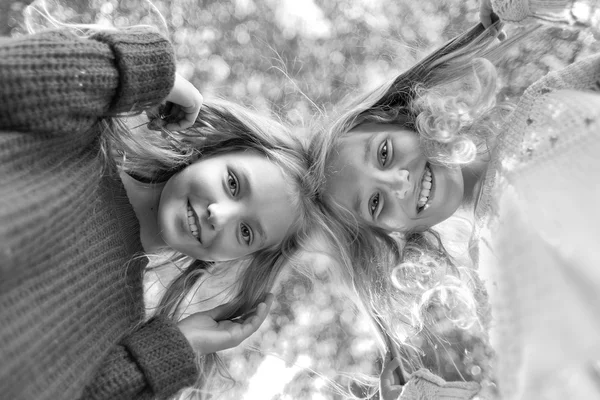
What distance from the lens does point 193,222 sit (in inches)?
57.2

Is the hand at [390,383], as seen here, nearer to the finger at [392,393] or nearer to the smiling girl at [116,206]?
the finger at [392,393]

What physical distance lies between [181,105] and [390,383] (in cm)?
98

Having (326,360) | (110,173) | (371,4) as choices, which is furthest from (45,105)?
(326,360)

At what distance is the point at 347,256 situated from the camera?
184cm

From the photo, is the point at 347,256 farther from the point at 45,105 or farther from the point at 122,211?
the point at 45,105

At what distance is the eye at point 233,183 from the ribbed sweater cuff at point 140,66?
29 centimetres

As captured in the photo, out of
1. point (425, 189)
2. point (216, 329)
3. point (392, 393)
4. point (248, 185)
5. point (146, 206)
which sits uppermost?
point (146, 206)

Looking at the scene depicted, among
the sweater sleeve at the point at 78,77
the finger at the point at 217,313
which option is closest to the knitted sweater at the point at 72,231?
the sweater sleeve at the point at 78,77

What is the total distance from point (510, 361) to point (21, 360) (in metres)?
0.84

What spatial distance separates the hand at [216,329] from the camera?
1428mm

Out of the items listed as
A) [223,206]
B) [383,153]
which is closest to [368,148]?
[383,153]

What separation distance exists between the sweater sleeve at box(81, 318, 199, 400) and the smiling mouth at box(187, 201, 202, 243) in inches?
9.5

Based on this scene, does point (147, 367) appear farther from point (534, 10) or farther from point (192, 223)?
point (534, 10)

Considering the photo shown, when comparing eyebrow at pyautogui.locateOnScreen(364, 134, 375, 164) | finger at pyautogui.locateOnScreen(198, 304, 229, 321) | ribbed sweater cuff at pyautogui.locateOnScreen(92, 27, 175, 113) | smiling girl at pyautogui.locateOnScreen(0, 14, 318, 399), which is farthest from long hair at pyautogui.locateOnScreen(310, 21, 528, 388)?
ribbed sweater cuff at pyautogui.locateOnScreen(92, 27, 175, 113)
